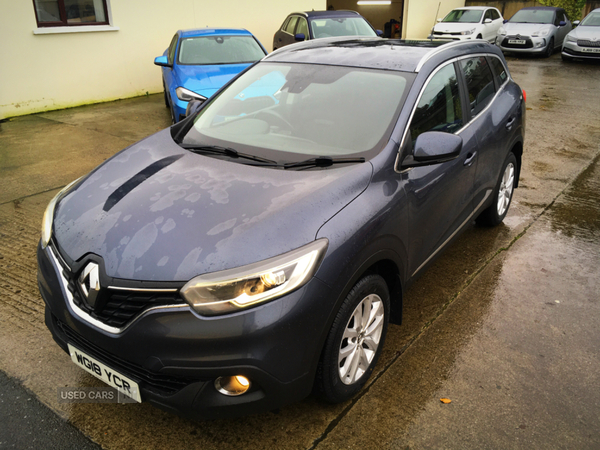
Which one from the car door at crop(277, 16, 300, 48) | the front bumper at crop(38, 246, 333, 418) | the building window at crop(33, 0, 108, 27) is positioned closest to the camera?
the front bumper at crop(38, 246, 333, 418)

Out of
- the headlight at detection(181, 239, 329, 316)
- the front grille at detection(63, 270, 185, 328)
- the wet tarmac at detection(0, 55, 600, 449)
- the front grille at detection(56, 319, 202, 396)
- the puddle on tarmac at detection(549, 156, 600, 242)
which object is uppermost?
the headlight at detection(181, 239, 329, 316)

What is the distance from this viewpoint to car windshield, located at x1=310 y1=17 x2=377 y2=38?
11.2 meters

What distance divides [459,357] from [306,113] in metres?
1.78

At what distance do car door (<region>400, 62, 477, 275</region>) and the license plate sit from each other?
164 centimetres

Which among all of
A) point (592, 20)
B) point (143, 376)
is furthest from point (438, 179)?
point (592, 20)

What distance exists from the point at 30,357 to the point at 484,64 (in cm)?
395

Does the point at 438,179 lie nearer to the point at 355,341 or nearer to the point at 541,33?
the point at 355,341

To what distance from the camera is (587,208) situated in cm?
532

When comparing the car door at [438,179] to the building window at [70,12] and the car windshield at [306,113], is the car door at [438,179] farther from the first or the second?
the building window at [70,12]

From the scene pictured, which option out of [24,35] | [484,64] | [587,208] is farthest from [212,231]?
[24,35]

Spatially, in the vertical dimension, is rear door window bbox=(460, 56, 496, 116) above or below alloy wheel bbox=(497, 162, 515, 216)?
above

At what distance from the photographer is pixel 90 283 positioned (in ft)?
7.35

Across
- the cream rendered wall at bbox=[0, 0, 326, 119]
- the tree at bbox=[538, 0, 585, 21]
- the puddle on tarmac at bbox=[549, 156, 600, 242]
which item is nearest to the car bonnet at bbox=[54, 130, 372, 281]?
the puddle on tarmac at bbox=[549, 156, 600, 242]

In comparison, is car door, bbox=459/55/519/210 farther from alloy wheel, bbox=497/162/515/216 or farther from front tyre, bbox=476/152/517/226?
alloy wheel, bbox=497/162/515/216
